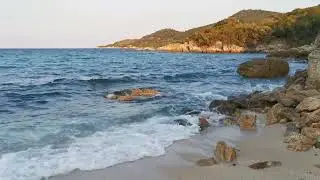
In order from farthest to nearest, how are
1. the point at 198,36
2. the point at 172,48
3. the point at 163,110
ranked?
the point at 172,48, the point at 198,36, the point at 163,110

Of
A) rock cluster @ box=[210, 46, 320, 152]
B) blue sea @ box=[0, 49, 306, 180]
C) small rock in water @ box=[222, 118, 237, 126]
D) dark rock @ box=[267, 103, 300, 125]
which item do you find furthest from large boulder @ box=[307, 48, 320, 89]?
blue sea @ box=[0, 49, 306, 180]

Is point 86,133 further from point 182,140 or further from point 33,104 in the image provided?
point 33,104

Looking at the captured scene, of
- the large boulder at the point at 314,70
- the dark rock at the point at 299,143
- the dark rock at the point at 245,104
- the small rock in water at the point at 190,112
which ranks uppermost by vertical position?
the large boulder at the point at 314,70

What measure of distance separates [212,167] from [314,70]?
1085cm

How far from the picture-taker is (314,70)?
1947cm

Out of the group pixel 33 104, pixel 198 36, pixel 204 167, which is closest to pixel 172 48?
pixel 198 36

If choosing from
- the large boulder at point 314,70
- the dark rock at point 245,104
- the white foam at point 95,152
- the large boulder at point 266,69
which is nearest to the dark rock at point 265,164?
the white foam at point 95,152

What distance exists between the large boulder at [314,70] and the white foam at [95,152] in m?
6.87

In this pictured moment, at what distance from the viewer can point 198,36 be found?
144m

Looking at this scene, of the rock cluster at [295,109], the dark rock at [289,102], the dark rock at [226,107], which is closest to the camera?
the rock cluster at [295,109]

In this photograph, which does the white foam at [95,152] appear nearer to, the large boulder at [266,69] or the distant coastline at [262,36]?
the large boulder at [266,69]

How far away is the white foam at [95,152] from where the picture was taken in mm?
10500

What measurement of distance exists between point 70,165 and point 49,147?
2.06 m

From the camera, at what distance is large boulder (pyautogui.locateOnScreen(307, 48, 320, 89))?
752 inches
